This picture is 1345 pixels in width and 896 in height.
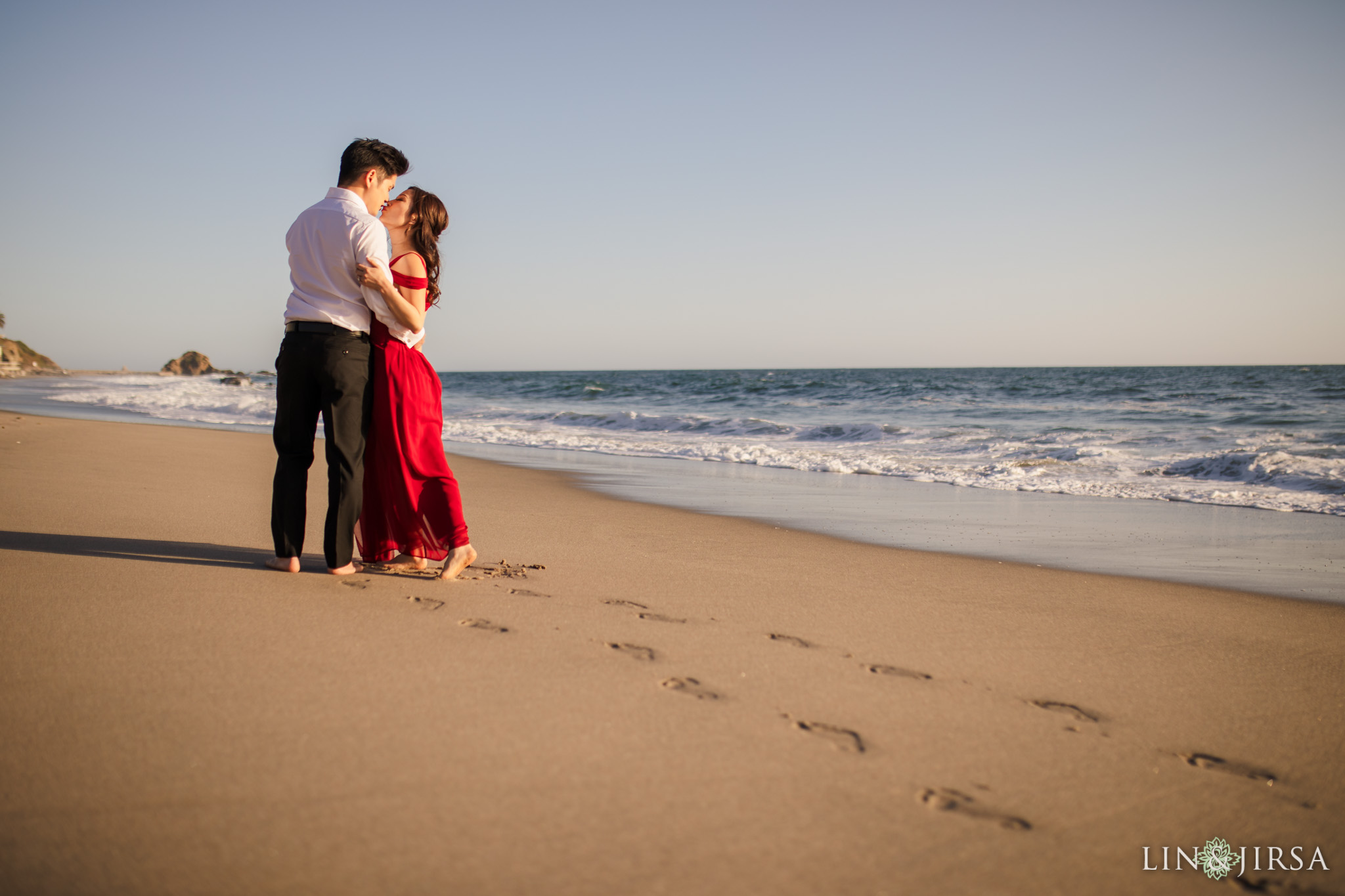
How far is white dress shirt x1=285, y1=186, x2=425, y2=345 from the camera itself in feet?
9.59

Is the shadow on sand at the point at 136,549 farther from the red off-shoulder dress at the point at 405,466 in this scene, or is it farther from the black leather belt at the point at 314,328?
the black leather belt at the point at 314,328

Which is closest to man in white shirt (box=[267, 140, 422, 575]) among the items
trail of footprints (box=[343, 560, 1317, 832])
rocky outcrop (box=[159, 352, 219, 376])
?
trail of footprints (box=[343, 560, 1317, 832])

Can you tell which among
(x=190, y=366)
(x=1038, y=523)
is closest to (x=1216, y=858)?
(x=1038, y=523)

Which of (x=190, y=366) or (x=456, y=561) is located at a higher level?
(x=190, y=366)

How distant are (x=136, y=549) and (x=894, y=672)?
323cm

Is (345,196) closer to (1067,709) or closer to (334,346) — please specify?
(334,346)

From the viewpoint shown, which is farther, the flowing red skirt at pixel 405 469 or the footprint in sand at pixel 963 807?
the flowing red skirt at pixel 405 469

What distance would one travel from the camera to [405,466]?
3.20 metres

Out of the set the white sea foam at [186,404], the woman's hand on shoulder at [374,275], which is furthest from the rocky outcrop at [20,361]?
the woman's hand on shoulder at [374,275]

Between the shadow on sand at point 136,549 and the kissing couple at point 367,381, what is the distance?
335mm

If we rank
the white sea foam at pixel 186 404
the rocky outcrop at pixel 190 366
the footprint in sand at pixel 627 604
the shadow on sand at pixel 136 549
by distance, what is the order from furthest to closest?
the rocky outcrop at pixel 190 366, the white sea foam at pixel 186 404, the shadow on sand at pixel 136 549, the footprint in sand at pixel 627 604

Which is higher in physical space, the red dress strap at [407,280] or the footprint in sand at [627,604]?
the red dress strap at [407,280]

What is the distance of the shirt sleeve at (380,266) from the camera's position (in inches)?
115

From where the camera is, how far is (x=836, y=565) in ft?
12.5
